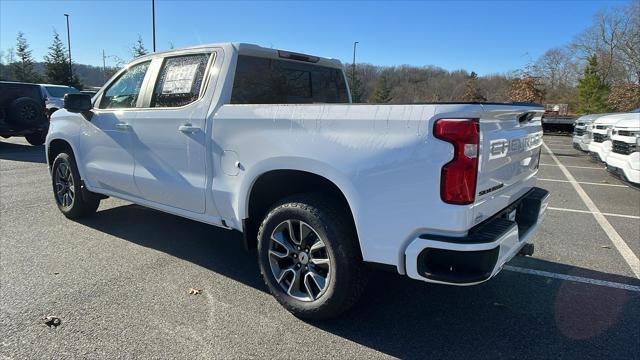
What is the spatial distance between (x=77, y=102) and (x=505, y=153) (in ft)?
13.5

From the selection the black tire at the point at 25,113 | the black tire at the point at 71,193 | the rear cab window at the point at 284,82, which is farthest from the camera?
the black tire at the point at 25,113

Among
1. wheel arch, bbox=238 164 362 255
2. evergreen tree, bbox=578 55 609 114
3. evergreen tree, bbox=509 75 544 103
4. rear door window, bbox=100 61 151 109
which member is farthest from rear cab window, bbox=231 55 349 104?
evergreen tree, bbox=578 55 609 114

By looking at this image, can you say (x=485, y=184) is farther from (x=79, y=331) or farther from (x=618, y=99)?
(x=618, y=99)

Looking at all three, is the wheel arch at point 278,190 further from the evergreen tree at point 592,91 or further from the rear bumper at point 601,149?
the evergreen tree at point 592,91

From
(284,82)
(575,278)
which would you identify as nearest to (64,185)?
(284,82)

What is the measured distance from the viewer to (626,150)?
7.14 metres

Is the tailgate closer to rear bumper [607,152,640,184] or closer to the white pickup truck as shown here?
the white pickup truck

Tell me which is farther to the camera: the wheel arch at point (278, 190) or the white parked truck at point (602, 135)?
the white parked truck at point (602, 135)

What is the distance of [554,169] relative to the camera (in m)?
11.0

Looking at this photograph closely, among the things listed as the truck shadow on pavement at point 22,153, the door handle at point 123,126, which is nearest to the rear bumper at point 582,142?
the door handle at point 123,126

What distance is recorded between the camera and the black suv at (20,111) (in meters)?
11.9

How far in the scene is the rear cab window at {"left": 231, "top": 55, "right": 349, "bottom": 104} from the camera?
12.0ft

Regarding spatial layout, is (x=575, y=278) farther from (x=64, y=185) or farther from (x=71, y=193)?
(x=64, y=185)

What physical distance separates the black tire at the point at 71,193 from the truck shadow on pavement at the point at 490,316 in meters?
1.62
